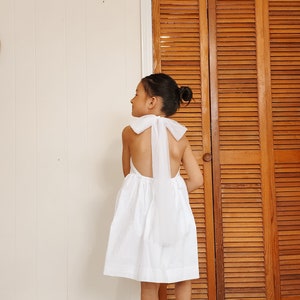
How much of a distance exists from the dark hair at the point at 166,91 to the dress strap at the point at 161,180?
9 cm

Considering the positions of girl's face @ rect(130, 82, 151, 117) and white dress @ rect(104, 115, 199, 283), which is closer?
white dress @ rect(104, 115, 199, 283)

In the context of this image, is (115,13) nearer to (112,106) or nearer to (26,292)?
(112,106)

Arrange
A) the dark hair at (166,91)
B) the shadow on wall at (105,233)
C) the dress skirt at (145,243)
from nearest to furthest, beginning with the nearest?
the dress skirt at (145,243) < the dark hair at (166,91) < the shadow on wall at (105,233)

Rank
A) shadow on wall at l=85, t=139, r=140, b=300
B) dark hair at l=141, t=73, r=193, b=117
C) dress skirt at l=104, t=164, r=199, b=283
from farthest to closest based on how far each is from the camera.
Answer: shadow on wall at l=85, t=139, r=140, b=300, dark hair at l=141, t=73, r=193, b=117, dress skirt at l=104, t=164, r=199, b=283

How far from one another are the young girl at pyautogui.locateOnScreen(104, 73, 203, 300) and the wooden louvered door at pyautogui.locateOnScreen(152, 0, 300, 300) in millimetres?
429

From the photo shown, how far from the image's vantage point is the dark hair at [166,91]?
1.65m

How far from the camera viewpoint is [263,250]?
2.05 meters

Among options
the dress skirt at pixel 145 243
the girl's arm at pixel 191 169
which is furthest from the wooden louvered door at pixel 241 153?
the dress skirt at pixel 145 243

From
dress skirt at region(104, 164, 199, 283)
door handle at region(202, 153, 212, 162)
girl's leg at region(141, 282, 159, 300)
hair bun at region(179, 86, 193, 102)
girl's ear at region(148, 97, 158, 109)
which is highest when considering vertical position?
hair bun at region(179, 86, 193, 102)

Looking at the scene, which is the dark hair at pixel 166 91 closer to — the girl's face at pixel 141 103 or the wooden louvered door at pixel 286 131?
the girl's face at pixel 141 103

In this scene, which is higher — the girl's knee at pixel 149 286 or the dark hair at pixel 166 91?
the dark hair at pixel 166 91

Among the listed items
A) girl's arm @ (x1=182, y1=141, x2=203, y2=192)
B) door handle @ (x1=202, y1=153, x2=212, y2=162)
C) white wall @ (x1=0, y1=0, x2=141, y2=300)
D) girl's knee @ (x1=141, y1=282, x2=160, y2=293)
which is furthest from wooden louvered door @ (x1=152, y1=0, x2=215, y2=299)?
girl's knee @ (x1=141, y1=282, x2=160, y2=293)

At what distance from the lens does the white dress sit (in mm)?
1531

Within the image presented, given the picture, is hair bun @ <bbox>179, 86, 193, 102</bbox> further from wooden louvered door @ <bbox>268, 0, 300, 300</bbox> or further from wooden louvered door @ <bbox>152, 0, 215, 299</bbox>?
wooden louvered door @ <bbox>268, 0, 300, 300</bbox>
